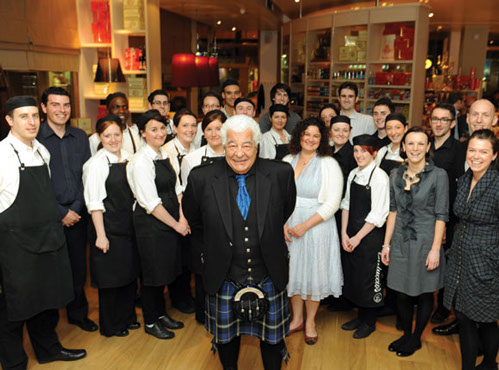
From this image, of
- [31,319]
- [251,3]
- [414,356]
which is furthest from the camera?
[251,3]

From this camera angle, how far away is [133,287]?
3.71 meters

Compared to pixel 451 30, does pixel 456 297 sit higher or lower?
lower

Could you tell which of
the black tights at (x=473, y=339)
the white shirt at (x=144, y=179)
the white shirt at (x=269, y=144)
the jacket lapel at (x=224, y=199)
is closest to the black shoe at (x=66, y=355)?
the white shirt at (x=144, y=179)

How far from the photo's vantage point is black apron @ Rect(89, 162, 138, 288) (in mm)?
3350

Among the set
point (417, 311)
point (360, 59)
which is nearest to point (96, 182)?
point (417, 311)

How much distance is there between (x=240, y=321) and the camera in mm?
2674

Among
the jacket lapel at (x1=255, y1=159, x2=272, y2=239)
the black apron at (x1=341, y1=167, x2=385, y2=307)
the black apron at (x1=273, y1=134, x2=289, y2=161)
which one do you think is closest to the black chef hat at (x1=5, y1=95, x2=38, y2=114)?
the jacket lapel at (x1=255, y1=159, x2=272, y2=239)

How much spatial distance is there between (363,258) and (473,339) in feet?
3.00

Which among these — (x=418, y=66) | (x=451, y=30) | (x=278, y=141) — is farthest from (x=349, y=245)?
(x=451, y=30)

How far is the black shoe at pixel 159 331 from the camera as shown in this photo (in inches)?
141

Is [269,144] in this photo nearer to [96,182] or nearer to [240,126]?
[96,182]

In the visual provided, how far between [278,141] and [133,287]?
1.89m

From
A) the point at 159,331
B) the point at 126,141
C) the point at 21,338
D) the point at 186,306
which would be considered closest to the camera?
the point at 21,338

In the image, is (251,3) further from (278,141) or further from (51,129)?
(51,129)
